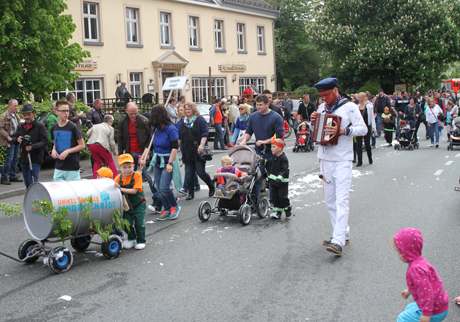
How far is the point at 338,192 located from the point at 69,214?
2965 mm

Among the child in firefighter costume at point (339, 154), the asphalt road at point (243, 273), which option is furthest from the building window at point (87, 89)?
the child in firefighter costume at point (339, 154)

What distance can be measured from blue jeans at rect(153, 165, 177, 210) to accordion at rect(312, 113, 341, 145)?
9.67ft

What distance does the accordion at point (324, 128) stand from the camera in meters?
7.34

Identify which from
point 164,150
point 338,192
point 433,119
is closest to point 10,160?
point 164,150

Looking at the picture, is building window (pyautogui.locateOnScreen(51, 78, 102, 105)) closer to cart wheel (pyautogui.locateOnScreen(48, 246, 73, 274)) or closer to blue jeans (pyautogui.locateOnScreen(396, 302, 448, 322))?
cart wheel (pyautogui.locateOnScreen(48, 246, 73, 274))

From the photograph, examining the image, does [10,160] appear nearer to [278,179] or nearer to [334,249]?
[278,179]

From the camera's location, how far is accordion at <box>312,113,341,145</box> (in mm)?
7344

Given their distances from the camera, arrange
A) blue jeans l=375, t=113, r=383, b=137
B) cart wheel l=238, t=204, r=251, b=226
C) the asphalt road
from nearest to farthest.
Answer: the asphalt road < cart wheel l=238, t=204, r=251, b=226 < blue jeans l=375, t=113, r=383, b=137

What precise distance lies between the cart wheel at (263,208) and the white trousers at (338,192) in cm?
225

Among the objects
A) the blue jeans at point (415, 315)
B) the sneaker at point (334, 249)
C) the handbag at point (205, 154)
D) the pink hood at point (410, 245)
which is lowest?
the sneaker at point (334, 249)

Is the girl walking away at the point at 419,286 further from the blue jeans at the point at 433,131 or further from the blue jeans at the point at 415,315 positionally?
the blue jeans at the point at 433,131

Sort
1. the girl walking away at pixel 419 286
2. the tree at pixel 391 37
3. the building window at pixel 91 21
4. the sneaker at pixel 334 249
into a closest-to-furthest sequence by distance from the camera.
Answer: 1. the girl walking away at pixel 419 286
2. the sneaker at pixel 334 249
3. the building window at pixel 91 21
4. the tree at pixel 391 37

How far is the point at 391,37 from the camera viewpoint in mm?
41438

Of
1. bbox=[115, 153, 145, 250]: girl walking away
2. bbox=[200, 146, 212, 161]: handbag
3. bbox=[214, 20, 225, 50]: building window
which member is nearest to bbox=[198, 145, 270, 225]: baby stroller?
bbox=[200, 146, 212, 161]: handbag
